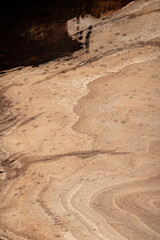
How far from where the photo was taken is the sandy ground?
2.23 ft

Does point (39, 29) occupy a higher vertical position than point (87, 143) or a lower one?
higher

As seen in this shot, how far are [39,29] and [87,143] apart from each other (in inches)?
12.9

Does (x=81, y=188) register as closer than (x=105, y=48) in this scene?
No

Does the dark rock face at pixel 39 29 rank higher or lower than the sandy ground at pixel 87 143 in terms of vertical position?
higher

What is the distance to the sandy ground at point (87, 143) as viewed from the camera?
0.68m

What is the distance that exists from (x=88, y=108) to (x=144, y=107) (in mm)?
149

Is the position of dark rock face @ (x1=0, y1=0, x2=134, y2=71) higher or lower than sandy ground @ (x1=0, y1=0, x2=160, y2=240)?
higher

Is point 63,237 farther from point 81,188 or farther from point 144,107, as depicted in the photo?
point 144,107

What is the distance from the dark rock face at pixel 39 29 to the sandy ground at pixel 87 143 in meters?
0.03

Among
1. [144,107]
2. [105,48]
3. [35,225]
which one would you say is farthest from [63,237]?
[105,48]

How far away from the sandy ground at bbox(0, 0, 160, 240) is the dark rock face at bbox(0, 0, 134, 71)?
0.03m

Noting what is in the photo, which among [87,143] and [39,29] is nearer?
[39,29]

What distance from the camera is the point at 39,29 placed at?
64 cm

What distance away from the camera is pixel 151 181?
760 mm
